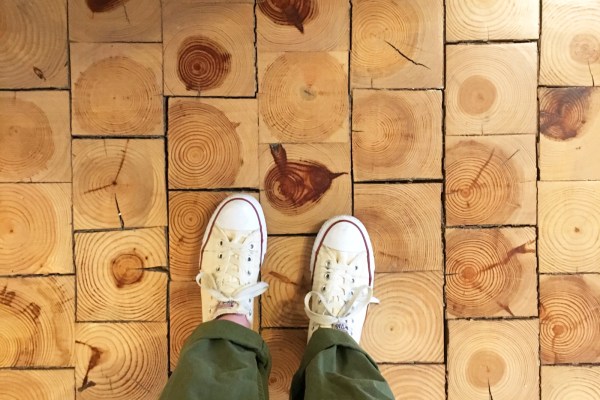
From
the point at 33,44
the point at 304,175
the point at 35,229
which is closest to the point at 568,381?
the point at 304,175

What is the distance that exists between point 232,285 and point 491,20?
75cm

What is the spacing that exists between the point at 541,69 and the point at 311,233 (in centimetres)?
58

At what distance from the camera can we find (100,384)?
1044 millimetres

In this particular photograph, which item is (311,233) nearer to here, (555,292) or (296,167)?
(296,167)

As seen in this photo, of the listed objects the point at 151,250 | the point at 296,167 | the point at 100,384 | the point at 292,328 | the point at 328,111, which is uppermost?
the point at 328,111

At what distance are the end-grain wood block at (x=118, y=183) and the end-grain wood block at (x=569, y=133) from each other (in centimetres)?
79

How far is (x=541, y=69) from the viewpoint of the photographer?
1.03 m

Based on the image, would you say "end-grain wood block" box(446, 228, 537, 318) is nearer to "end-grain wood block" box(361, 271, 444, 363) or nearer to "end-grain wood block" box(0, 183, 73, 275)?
"end-grain wood block" box(361, 271, 444, 363)

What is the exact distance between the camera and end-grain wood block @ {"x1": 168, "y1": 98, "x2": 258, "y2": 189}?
1.02 metres

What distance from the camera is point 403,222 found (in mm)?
1047

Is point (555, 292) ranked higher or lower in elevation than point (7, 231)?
lower

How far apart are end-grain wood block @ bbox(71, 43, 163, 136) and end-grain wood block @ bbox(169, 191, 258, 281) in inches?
5.9

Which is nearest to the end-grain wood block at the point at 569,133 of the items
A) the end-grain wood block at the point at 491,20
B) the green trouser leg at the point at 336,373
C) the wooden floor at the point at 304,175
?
the wooden floor at the point at 304,175

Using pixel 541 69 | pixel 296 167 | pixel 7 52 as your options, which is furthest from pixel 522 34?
pixel 7 52
